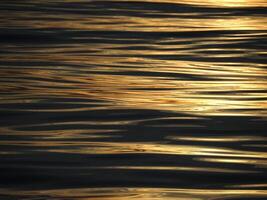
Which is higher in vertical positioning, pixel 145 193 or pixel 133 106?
pixel 133 106

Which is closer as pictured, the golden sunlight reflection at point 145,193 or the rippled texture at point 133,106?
the golden sunlight reflection at point 145,193

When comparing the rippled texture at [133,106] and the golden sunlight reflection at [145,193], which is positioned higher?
the rippled texture at [133,106]

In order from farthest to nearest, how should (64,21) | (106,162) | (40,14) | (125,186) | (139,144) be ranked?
(40,14) → (64,21) → (139,144) → (106,162) → (125,186)

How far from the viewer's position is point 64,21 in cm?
1159

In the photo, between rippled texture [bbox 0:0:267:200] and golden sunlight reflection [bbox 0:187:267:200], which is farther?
rippled texture [bbox 0:0:267:200]

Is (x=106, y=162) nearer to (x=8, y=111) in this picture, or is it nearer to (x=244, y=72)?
(x=8, y=111)

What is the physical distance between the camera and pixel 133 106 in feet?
23.4

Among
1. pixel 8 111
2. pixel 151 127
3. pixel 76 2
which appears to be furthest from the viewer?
pixel 76 2

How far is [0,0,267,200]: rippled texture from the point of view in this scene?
5.15 meters

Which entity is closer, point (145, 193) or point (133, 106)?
point (145, 193)

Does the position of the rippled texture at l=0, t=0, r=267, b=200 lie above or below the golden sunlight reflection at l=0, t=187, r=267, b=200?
above

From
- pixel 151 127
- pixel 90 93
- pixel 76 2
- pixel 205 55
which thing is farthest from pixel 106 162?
pixel 76 2

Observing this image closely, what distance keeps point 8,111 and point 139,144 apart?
1204 millimetres

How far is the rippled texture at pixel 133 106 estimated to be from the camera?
203 inches
